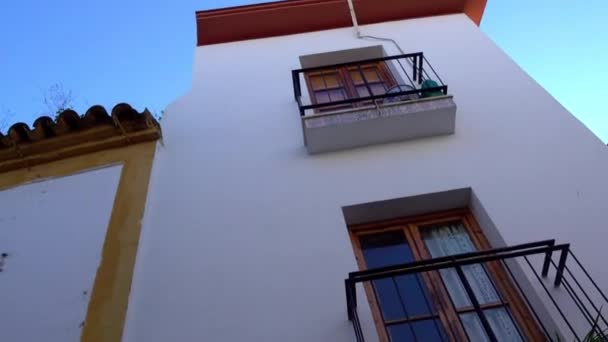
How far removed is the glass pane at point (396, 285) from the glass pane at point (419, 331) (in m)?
0.07

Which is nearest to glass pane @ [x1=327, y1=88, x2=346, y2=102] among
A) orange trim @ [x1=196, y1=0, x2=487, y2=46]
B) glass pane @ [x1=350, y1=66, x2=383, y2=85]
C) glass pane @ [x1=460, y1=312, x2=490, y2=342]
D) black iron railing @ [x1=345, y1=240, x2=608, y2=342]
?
glass pane @ [x1=350, y1=66, x2=383, y2=85]

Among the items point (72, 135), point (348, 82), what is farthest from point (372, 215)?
point (72, 135)

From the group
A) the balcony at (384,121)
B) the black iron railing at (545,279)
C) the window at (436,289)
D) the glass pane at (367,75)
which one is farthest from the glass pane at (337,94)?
the black iron railing at (545,279)

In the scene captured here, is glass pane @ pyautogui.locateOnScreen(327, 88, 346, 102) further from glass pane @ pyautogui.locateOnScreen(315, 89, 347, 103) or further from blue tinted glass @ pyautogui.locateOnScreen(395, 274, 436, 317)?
blue tinted glass @ pyautogui.locateOnScreen(395, 274, 436, 317)

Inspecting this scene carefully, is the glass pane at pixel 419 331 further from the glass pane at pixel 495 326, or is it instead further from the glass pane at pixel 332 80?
the glass pane at pixel 332 80

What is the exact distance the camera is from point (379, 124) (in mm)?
4844

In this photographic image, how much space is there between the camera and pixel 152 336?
3.44m

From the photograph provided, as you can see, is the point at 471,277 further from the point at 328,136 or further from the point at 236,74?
the point at 236,74

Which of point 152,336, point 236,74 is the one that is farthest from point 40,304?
point 236,74

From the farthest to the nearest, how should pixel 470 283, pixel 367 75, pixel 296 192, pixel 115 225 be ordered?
pixel 367 75, pixel 296 192, pixel 115 225, pixel 470 283

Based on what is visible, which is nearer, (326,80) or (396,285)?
(396,285)

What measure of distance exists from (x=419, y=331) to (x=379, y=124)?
2.03m

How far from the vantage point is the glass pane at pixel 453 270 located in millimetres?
3641

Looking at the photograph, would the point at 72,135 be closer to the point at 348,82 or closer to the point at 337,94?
the point at 337,94
